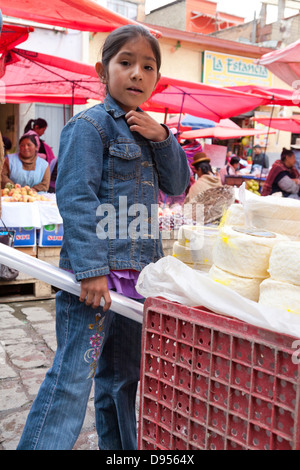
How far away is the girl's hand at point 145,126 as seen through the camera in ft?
5.63

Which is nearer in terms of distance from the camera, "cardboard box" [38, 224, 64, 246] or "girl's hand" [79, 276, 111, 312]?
"girl's hand" [79, 276, 111, 312]

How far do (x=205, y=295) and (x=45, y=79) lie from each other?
6.66 m

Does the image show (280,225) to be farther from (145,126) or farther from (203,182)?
(203,182)

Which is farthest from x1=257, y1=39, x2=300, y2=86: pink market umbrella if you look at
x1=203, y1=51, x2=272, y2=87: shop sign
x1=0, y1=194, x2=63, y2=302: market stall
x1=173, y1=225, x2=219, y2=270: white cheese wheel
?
x1=203, y1=51, x2=272, y2=87: shop sign

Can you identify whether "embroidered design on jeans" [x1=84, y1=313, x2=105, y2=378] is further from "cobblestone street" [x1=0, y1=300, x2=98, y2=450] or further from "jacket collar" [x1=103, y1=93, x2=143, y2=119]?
"cobblestone street" [x1=0, y1=300, x2=98, y2=450]

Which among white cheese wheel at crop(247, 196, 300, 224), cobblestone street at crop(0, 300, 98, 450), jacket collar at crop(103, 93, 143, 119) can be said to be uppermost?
jacket collar at crop(103, 93, 143, 119)

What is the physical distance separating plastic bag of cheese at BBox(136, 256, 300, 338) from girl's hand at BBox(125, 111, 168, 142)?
1.77 ft

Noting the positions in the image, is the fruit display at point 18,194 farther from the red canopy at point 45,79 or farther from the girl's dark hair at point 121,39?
the girl's dark hair at point 121,39

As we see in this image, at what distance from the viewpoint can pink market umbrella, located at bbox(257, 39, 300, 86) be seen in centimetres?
523

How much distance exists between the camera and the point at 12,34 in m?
4.43

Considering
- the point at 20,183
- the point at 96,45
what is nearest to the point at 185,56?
the point at 96,45

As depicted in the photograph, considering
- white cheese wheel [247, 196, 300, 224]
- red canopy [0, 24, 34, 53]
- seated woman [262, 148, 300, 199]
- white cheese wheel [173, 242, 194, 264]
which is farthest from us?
seated woman [262, 148, 300, 199]
